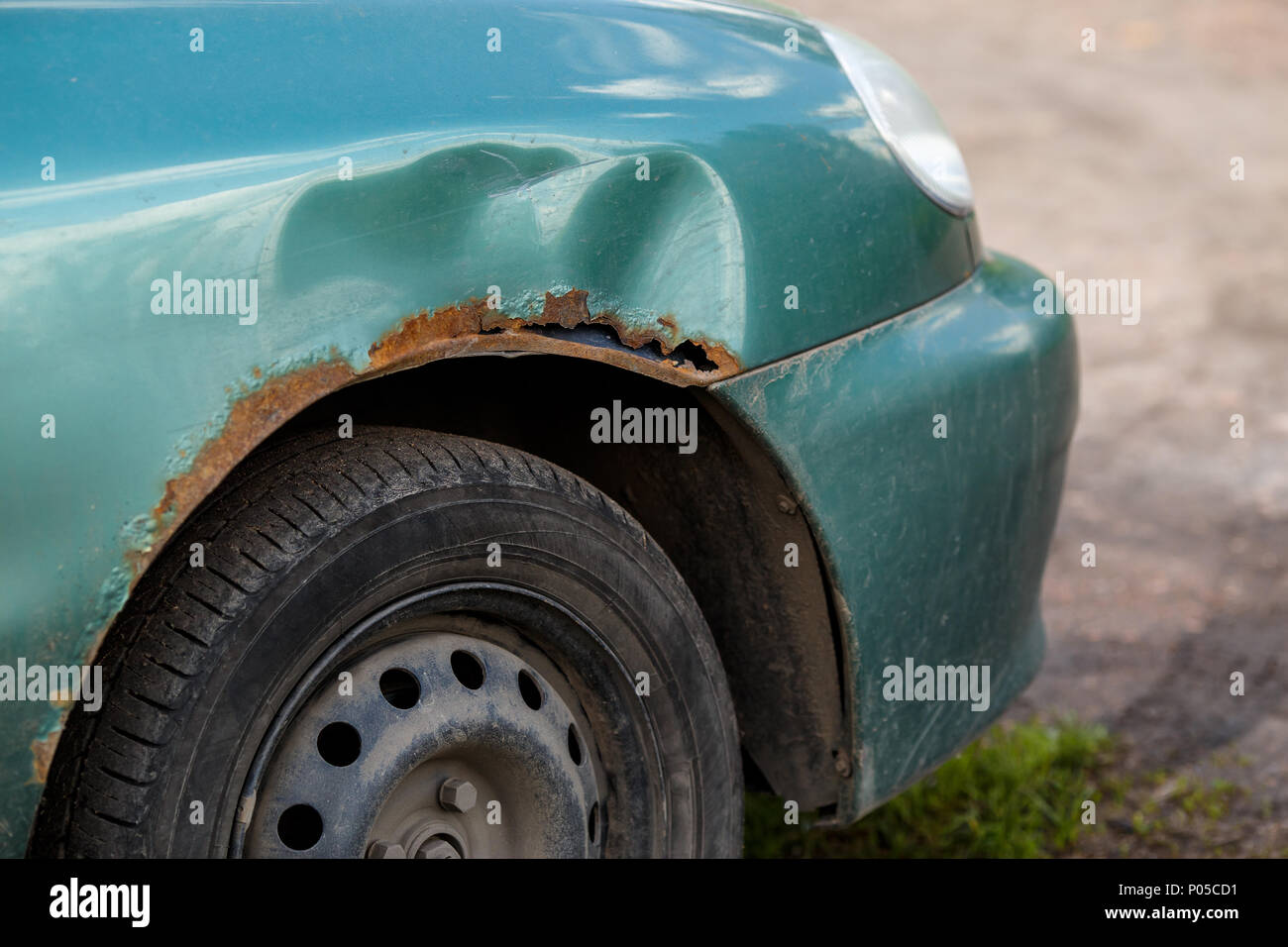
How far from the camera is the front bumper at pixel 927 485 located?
187cm

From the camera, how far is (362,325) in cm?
143

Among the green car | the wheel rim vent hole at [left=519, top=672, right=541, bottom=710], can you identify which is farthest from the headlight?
the wheel rim vent hole at [left=519, top=672, right=541, bottom=710]

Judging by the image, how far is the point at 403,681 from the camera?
162 centimetres

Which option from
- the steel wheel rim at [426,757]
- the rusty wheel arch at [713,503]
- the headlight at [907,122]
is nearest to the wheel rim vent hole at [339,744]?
the steel wheel rim at [426,757]

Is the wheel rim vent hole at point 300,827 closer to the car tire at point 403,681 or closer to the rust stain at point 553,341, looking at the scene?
the car tire at point 403,681

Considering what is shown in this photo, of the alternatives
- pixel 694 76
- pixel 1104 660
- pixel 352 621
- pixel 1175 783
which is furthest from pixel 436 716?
pixel 1104 660

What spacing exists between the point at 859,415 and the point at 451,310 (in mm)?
684

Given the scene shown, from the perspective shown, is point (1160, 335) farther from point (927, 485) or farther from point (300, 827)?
point (300, 827)

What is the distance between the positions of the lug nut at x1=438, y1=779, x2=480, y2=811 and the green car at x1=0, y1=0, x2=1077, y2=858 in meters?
0.01

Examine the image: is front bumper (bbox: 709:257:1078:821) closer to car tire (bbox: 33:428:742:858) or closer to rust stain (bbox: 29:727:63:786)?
car tire (bbox: 33:428:742:858)

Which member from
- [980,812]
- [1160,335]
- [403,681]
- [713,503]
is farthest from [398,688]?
[1160,335]

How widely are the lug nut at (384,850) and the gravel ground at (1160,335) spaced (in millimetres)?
1811
